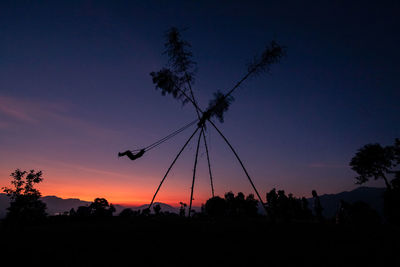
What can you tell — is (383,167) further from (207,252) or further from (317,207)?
(207,252)

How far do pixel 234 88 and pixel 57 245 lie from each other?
8.84m

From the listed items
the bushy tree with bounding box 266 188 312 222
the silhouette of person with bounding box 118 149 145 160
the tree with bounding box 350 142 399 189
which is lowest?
the bushy tree with bounding box 266 188 312 222

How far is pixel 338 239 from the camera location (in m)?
5.55

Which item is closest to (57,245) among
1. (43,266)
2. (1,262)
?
(1,262)

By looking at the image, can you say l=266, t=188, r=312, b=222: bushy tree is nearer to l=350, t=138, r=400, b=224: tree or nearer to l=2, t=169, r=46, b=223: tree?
l=350, t=138, r=400, b=224: tree

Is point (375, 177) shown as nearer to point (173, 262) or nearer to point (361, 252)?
point (361, 252)

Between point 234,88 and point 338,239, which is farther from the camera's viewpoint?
point 234,88

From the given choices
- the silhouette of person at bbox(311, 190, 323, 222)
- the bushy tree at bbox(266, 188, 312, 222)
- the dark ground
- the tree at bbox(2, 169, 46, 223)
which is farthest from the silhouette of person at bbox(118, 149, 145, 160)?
the tree at bbox(2, 169, 46, 223)

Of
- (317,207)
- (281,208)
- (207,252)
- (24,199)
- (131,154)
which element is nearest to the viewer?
(207,252)

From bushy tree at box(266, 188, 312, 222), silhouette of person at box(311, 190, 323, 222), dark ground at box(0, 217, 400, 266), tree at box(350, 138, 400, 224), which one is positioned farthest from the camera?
tree at box(350, 138, 400, 224)

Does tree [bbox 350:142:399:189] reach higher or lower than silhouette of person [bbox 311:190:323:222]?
higher

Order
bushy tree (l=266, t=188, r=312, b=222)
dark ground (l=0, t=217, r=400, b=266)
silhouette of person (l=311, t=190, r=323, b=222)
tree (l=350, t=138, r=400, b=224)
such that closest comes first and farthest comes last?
dark ground (l=0, t=217, r=400, b=266)
bushy tree (l=266, t=188, r=312, b=222)
silhouette of person (l=311, t=190, r=323, b=222)
tree (l=350, t=138, r=400, b=224)

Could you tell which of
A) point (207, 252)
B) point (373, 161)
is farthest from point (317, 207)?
point (373, 161)

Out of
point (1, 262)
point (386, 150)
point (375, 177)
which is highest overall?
point (386, 150)
